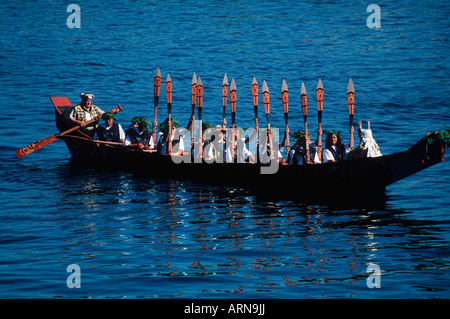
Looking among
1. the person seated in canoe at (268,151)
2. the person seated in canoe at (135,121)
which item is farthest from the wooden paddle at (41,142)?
the person seated in canoe at (268,151)

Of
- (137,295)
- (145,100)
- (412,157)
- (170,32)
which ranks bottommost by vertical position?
(137,295)

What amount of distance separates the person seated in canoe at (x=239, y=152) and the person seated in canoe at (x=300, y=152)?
57.8 inches

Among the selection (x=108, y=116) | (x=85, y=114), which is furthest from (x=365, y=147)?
(x=85, y=114)

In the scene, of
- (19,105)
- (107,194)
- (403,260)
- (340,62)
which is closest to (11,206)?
(107,194)

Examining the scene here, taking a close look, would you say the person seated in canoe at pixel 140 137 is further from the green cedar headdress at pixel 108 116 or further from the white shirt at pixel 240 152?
the white shirt at pixel 240 152

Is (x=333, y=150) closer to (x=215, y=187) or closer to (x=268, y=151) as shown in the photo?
(x=268, y=151)

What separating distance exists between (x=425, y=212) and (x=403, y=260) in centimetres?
483

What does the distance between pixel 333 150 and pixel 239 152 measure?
10.0 ft

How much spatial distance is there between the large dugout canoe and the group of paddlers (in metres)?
0.35

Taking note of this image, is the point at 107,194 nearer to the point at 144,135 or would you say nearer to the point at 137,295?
the point at 144,135

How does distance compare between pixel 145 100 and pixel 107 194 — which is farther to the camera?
pixel 145 100

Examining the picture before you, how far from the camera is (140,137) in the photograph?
83.8 ft

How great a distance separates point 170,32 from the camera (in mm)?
54531
